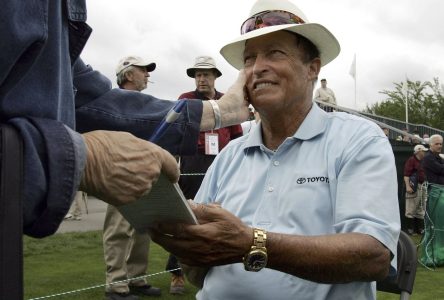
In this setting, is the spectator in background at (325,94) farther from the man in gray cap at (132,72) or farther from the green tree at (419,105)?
the green tree at (419,105)

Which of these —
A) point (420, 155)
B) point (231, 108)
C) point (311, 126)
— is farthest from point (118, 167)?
point (420, 155)

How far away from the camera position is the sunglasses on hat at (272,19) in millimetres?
2570

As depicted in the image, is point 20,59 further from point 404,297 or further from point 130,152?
point 404,297

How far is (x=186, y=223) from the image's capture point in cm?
178

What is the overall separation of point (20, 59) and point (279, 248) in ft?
3.74

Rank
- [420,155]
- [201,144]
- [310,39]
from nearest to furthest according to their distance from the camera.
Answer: [310,39] < [201,144] < [420,155]

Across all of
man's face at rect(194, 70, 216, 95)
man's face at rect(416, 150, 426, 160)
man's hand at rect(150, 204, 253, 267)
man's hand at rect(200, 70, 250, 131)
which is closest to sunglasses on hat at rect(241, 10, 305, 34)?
man's hand at rect(200, 70, 250, 131)

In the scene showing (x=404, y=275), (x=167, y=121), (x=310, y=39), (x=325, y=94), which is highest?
(x=325, y=94)

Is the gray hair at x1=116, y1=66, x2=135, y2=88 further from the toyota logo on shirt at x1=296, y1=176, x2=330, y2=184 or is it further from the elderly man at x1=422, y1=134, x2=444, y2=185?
the elderly man at x1=422, y1=134, x2=444, y2=185

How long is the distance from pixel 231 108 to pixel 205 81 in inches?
139

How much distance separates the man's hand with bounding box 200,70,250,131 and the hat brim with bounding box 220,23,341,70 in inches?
8.9

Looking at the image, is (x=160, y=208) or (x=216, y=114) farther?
(x=216, y=114)

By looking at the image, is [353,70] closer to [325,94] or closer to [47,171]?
[325,94]

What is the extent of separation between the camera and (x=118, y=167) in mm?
1289
